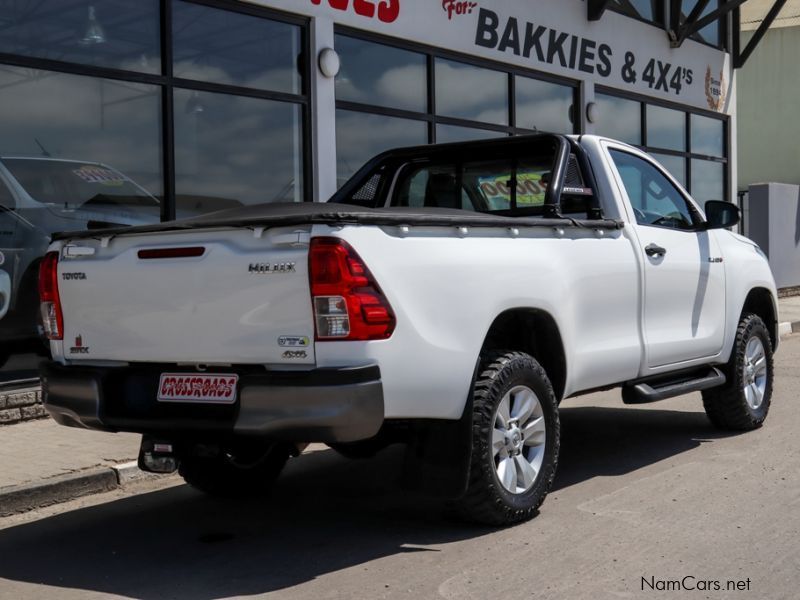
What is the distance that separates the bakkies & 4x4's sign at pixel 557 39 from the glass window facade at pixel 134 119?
79 cm

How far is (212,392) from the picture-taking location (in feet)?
14.7

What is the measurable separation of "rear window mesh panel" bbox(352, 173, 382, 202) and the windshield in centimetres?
299

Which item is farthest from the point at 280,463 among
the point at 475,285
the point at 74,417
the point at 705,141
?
the point at 705,141

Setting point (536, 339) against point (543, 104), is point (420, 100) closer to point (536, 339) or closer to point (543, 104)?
point (543, 104)

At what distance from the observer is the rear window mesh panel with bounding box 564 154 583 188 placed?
606 centimetres

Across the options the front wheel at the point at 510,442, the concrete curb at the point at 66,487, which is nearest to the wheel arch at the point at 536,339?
the front wheel at the point at 510,442

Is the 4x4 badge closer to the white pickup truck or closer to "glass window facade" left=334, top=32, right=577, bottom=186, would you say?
the white pickup truck

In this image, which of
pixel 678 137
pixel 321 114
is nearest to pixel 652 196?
pixel 321 114

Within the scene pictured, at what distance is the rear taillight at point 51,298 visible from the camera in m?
5.02

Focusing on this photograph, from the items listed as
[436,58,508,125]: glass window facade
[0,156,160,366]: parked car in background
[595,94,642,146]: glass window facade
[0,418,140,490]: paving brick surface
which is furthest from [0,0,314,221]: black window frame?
[595,94,642,146]: glass window facade

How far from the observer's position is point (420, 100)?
12641 mm

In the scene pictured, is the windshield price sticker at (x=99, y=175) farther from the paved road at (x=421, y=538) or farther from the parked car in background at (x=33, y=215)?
the paved road at (x=421, y=538)

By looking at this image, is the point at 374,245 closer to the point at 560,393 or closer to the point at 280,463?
the point at 560,393

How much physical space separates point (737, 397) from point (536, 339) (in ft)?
7.54
